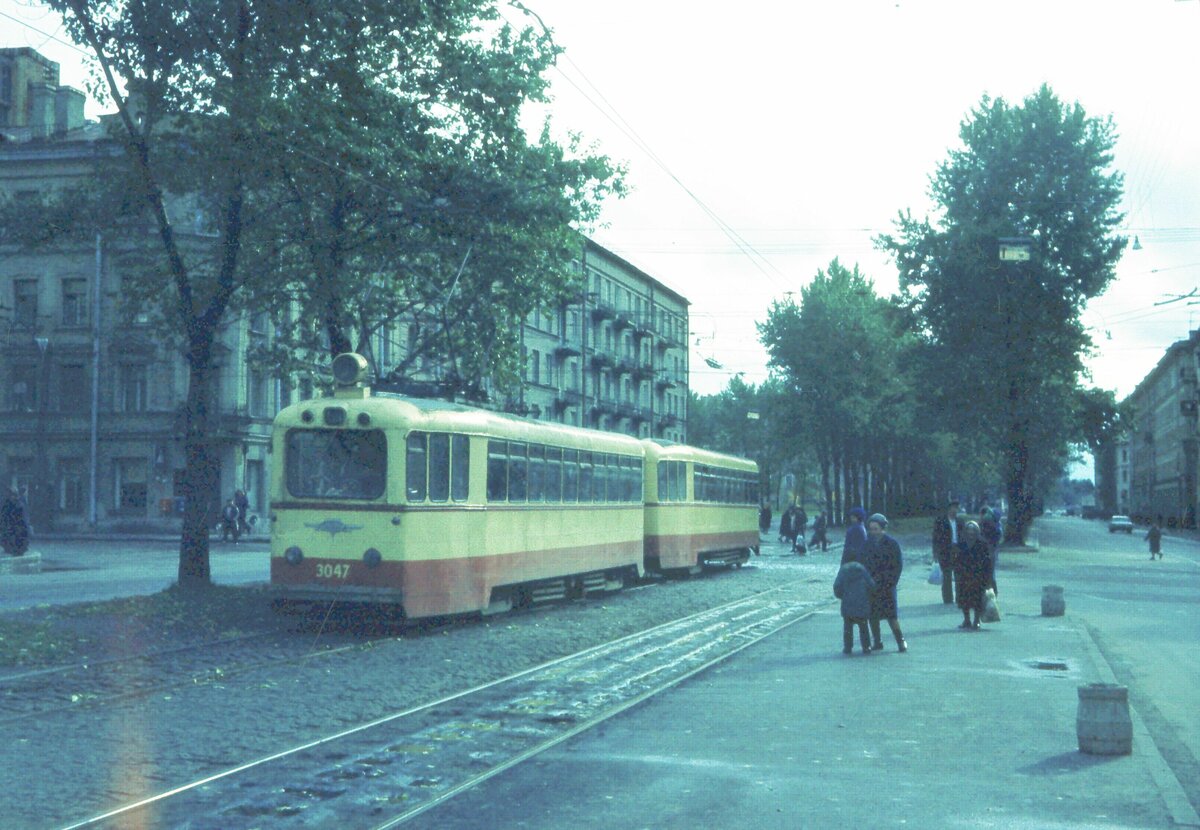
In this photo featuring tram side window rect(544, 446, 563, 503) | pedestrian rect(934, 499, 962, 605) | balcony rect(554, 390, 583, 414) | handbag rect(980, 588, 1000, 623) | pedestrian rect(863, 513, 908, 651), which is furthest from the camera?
balcony rect(554, 390, 583, 414)

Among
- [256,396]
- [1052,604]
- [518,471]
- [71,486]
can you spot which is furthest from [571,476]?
[71,486]

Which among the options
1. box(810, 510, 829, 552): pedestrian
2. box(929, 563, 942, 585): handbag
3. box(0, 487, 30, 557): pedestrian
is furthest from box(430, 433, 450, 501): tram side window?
box(810, 510, 829, 552): pedestrian

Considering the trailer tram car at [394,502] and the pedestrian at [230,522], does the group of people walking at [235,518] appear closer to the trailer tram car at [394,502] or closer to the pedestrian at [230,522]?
the pedestrian at [230,522]

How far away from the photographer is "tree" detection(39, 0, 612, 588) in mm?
19344

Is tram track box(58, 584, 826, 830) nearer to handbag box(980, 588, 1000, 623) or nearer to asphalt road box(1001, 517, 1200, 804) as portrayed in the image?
asphalt road box(1001, 517, 1200, 804)

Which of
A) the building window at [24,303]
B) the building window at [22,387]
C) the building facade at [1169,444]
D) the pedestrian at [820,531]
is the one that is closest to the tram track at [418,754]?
the pedestrian at [820,531]

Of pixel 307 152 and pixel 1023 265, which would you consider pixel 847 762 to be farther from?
pixel 1023 265

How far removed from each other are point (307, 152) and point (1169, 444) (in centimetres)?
12244

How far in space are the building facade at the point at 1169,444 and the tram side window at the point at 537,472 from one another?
76.2 metres

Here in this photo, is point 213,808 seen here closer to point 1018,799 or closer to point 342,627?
point 1018,799

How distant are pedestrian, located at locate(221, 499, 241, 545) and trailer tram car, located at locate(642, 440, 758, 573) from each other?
17.6 metres

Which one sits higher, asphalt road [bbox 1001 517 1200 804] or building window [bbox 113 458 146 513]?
building window [bbox 113 458 146 513]

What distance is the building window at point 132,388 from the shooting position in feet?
182

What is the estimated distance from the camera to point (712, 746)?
995 cm
